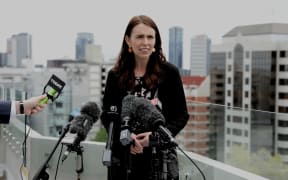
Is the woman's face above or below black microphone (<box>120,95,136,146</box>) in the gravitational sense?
above

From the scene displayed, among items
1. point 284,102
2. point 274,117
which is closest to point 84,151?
point 274,117

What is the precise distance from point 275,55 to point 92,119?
18.5m

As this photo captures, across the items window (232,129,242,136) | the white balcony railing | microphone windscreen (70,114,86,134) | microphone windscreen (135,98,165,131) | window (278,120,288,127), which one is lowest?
the white balcony railing

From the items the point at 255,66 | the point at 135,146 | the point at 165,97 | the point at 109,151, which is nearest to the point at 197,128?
the point at 165,97

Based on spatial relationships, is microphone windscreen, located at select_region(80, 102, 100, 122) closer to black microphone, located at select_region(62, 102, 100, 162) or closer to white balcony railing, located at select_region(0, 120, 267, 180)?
black microphone, located at select_region(62, 102, 100, 162)

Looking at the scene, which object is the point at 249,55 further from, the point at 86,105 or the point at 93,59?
the point at 86,105

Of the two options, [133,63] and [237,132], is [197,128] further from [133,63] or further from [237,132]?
[133,63]

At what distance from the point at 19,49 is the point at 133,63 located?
29.2 ft

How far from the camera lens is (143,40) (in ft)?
5.12

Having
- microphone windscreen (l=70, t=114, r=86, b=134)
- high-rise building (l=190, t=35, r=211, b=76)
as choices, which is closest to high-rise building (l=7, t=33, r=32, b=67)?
high-rise building (l=190, t=35, r=211, b=76)

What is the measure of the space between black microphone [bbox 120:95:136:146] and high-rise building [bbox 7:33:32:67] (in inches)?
320

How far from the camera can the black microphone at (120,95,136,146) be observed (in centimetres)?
125

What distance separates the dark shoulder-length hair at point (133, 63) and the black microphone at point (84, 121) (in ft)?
1.18

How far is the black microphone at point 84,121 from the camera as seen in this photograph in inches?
72.4
